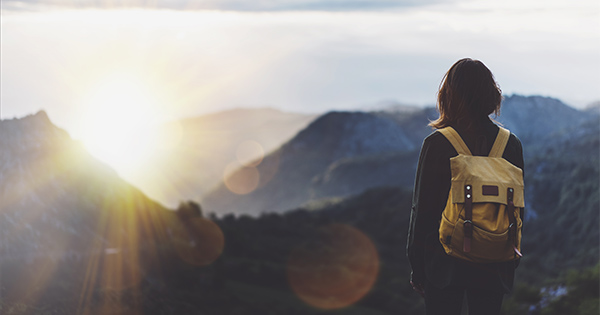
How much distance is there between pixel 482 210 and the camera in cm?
468

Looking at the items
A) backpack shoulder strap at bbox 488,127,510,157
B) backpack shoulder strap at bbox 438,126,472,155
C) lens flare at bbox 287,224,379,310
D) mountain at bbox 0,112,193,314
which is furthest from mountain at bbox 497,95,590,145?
backpack shoulder strap at bbox 438,126,472,155

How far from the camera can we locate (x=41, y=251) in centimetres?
902

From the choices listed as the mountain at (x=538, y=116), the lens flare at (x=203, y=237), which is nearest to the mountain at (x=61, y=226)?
the lens flare at (x=203, y=237)

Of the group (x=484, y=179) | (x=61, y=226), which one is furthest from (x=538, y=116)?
(x=484, y=179)

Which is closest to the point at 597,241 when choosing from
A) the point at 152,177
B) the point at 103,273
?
the point at 103,273

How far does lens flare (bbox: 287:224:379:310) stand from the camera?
34.3 m

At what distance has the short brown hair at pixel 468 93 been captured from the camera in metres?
5.02

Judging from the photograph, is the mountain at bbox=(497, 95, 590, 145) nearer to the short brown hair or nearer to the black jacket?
the short brown hair

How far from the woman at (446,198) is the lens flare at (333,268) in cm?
2348

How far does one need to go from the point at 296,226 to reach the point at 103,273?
66908mm

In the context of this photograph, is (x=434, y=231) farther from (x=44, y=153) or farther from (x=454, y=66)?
(x=44, y=153)

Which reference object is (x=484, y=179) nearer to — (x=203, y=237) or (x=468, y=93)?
A: (x=468, y=93)

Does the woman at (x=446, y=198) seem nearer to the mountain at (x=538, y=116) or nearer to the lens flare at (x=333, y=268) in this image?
the lens flare at (x=333, y=268)

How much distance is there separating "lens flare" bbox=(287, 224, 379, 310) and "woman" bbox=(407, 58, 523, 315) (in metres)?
23.5
